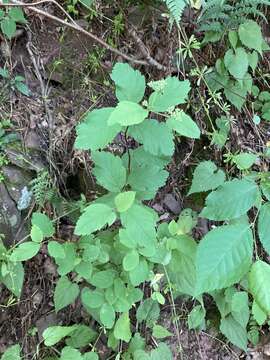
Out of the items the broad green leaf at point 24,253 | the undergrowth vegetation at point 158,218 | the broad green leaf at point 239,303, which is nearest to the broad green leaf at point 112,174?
the undergrowth vegetation at point 158,218

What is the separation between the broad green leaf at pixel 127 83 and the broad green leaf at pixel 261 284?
2.33 feet

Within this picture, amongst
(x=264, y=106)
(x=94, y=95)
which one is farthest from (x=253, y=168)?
(x=94, y=95)

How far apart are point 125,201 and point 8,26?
48.3 inches

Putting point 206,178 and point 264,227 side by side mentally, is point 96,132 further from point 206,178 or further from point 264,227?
point 206,178

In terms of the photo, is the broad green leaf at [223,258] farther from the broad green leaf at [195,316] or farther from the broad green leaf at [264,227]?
the broad green leaf at [195,316]

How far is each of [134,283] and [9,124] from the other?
1036 millimetres

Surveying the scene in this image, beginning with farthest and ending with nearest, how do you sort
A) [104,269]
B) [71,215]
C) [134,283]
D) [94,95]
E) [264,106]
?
[264,106] → [94,95] → [71,215] → [104,269] → [134,283]

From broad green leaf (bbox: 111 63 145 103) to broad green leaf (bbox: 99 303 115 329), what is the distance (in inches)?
33.7

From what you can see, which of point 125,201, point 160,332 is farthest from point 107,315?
point 125,201

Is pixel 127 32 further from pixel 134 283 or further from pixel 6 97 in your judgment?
pixel 134 283

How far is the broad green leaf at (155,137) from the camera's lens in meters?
1.56

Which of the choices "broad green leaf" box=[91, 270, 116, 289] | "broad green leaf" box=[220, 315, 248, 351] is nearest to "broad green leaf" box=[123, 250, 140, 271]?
"broad green leaf" box=[91, 270, 116, 289]

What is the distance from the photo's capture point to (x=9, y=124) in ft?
7.42

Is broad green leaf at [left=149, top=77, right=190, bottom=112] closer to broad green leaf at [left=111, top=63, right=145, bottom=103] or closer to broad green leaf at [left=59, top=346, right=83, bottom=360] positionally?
broad green leaf at [left=111, top=63, right=145, bottom=103]
